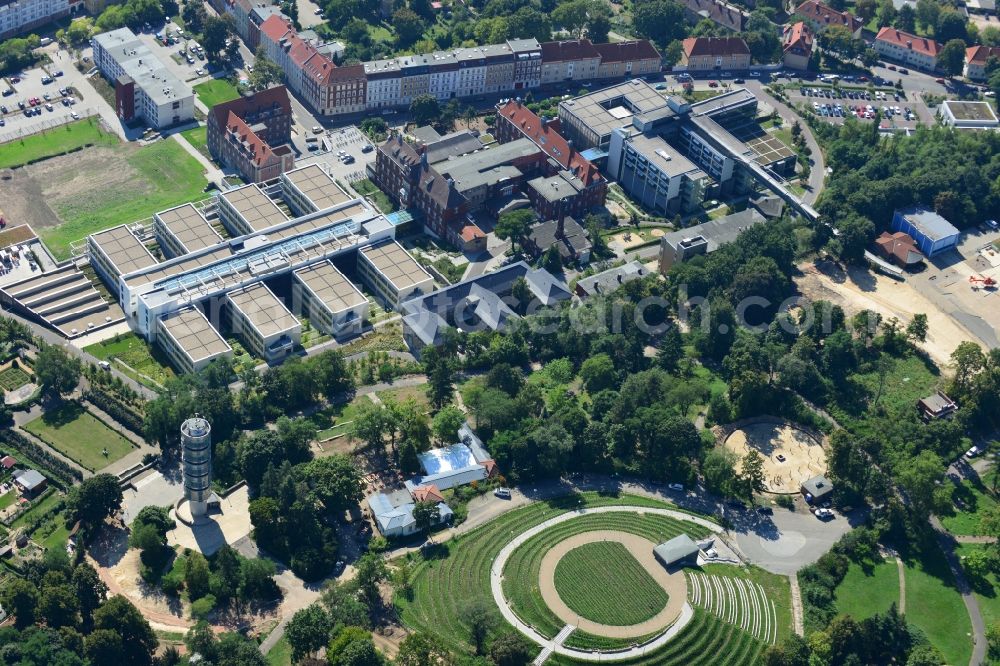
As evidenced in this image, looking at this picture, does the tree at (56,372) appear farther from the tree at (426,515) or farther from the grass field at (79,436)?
the tree at (426,515)

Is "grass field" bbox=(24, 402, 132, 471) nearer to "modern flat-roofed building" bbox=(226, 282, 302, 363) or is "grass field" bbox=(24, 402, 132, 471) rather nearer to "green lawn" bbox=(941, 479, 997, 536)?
"modern flat-roofed building" bbox=(226, 282, 302, 363)

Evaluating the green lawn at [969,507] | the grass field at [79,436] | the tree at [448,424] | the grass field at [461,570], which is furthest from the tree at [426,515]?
the green lawn at [969,507]

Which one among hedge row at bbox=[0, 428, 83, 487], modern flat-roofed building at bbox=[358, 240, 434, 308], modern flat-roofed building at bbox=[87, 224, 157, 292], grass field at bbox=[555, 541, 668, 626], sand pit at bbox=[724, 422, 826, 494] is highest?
modern flat-roofed building at bbox=[87, 224, 157, 292]

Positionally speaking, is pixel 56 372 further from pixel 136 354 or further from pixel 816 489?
pixel 816 489

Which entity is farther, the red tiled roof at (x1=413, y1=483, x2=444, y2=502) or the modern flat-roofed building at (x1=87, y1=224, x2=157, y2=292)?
the modern flat-roofed building at (x1=87, y1=224, x2=157, y2=292)

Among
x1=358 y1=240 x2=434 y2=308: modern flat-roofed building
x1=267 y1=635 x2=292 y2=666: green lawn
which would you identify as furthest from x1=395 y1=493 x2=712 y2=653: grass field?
x1=358 y1=240 x2=434 y2=308: modern flat-roofed building
